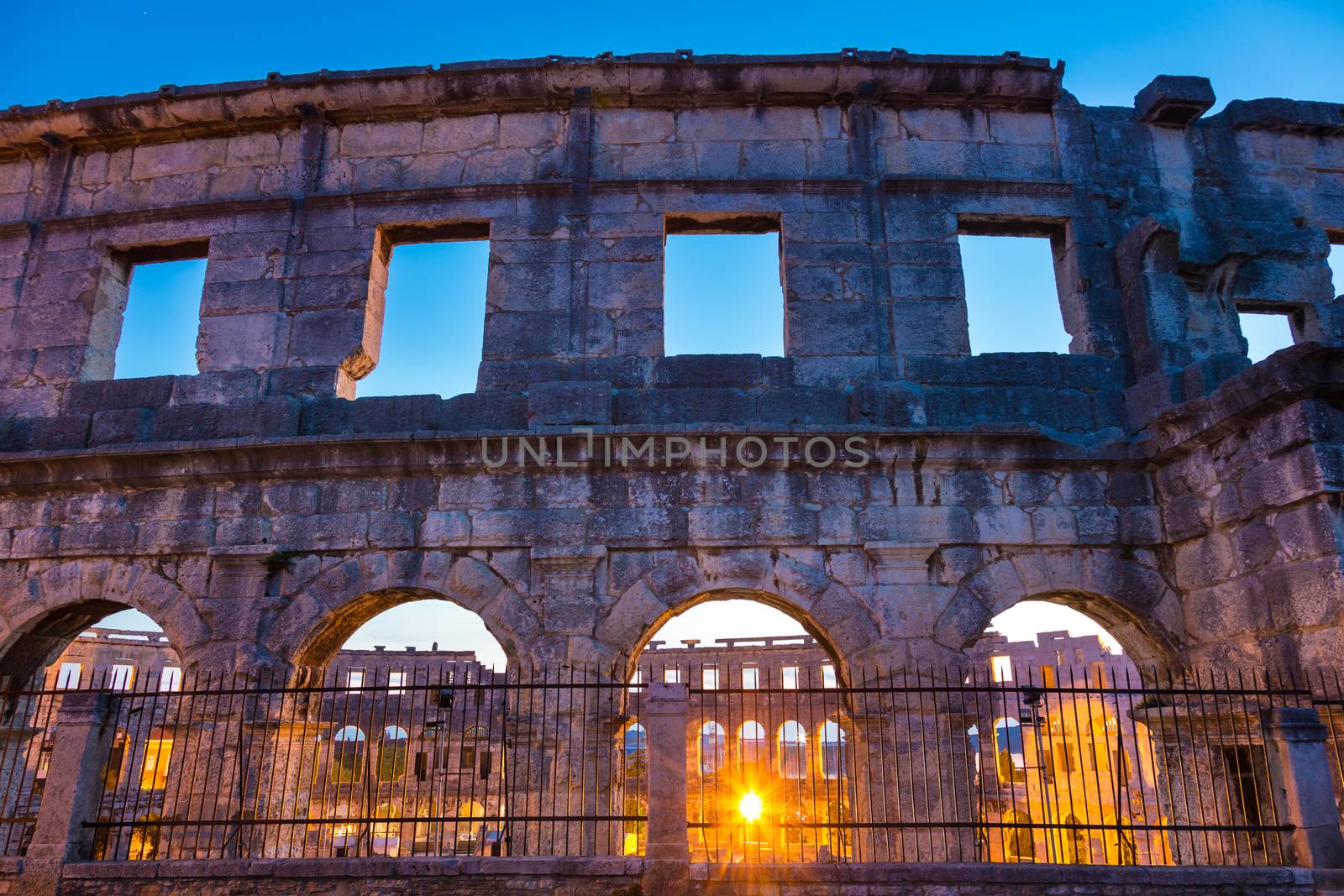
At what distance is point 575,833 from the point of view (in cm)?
648

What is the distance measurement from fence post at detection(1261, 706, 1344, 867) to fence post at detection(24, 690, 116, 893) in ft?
24.4

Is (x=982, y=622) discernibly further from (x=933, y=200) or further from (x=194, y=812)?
(x=194, y=812)

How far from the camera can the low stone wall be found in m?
5.15

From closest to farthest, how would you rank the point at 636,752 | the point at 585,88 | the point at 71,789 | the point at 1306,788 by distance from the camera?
1. the point at 1306,788
2. the point at 71,789
3. the point at 585,88
4. the point at 636,752

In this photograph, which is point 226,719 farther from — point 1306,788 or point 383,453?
point 1306,788

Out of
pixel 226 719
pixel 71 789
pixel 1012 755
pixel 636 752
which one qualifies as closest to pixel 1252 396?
pixel 226 719

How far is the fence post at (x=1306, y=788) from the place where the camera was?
5242 millimetres

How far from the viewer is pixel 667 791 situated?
17.8 feet

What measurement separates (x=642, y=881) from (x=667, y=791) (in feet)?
1.67

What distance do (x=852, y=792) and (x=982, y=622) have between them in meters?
1.65

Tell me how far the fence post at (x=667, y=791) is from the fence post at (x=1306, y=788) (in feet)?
11.8

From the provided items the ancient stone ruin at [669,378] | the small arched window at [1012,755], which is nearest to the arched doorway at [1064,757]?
the small arched window at [1012,755]

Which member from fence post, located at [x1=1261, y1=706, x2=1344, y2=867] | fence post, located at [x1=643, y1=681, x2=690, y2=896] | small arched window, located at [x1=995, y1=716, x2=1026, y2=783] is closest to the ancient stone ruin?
fence post, located at [x1=1261, y1=706, x2=1344, y2=867]

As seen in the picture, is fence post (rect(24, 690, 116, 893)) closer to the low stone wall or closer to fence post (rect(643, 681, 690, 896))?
the low stone wall
